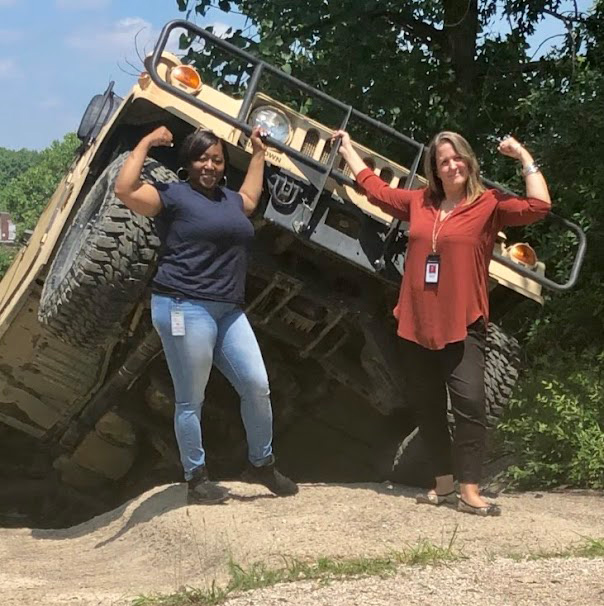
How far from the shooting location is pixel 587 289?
22.9 ft

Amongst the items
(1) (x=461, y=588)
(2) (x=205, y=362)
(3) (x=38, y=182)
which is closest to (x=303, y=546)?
(1) (x=461, y=588)

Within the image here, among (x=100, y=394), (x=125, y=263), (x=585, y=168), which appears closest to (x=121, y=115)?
(x=125, y=263)

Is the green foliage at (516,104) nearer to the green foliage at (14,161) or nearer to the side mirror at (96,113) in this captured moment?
the side mirror at (96,113)

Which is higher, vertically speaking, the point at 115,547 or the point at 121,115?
the point at 121,115

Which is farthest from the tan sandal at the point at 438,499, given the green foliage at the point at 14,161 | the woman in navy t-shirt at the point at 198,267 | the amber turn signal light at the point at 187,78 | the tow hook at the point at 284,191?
the green foliage at the point at 14,161

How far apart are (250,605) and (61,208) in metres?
3.33

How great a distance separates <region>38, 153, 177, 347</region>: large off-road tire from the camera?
4.44 metres

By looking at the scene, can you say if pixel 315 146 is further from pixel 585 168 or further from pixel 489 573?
pixel 585 168

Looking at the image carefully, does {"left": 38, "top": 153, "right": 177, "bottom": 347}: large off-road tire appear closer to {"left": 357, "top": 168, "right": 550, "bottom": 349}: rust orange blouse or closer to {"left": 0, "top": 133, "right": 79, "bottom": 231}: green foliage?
{"left": 357, "top": 168, "right": 550, "bottom": 349}: rust orange blouse

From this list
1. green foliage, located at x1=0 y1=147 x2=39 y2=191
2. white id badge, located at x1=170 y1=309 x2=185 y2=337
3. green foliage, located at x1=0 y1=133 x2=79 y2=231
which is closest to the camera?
white id badge, located at x1=170 y1=309 x2=185 y2=337

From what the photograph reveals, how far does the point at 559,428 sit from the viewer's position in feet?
18.9

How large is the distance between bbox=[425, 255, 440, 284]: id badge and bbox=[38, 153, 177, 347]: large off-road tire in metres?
1.24

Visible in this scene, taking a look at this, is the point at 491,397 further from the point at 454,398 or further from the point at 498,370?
the point at 454,398

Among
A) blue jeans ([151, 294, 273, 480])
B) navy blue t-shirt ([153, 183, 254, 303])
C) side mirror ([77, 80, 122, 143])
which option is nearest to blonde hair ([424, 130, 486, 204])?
navy blue t-shirt ([153, 183, 254, 303])
